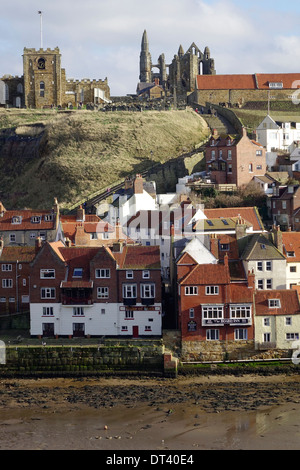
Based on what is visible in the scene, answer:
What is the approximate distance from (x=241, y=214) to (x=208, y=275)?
58.4ft

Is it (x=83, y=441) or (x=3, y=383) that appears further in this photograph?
(x=3, y=383)

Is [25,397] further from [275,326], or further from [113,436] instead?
[275,326]

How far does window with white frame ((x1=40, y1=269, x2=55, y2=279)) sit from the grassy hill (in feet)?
95.6

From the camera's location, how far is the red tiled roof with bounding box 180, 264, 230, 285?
5044cm

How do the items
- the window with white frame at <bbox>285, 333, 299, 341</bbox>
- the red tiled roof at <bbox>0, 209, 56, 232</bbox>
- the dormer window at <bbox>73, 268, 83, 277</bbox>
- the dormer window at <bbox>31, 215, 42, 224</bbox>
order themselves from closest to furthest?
the window with white frame at <bbox>285, 333, 299, 341</bbox> < the dormer window at <bbox>73, 268, 83, 277</bbox> < the red tiled roof at <bbox>0, 209, 56, 232</bbox> < the dormer window at <bbox>31, 215, 42, 224</bbox>

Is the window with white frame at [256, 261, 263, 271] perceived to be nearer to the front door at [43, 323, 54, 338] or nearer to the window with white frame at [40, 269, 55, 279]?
the window with white frame at [40, 269, 55, 279]

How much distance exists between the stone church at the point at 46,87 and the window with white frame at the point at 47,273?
58629 mm

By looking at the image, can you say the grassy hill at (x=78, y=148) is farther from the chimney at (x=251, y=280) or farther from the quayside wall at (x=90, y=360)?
the chimney at (x=251, y=280)

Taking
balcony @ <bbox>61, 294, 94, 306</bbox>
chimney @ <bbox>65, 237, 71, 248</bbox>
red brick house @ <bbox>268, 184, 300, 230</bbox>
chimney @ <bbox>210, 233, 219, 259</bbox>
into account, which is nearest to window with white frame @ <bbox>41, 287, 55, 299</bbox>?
balcony @ <bbox>61, 294, 94, 306</bbox>

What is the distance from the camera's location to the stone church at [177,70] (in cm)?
11656

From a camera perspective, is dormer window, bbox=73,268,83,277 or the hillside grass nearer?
dormer window, bbox=73,268,83,277

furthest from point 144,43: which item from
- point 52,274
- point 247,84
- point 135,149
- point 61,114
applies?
point 52,274
